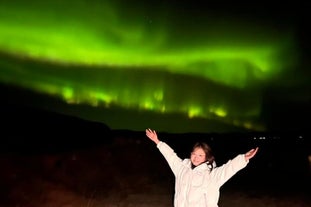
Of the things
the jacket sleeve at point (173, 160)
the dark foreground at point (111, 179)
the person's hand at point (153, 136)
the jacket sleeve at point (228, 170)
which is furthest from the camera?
the dark foreground at point (111, 179)

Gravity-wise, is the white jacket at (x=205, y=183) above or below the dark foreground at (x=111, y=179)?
above

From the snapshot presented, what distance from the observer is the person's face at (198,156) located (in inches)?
160

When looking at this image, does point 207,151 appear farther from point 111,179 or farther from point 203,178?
point 111,179

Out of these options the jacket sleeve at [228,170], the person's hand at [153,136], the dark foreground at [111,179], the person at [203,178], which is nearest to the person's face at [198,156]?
the person at [203,178]

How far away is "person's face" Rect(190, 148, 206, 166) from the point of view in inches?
160

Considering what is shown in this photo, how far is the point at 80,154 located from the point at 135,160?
4.07 metres

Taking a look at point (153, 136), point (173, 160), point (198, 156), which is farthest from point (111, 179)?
point (198, 156)

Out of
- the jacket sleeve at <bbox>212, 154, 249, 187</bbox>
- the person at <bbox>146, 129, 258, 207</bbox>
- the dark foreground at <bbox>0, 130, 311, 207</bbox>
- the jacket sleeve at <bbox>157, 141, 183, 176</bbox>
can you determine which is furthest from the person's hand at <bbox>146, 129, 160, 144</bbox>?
the dark foreground at <bbox>0, 130, 311, 207</bbox>

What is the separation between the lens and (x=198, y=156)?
161 inches

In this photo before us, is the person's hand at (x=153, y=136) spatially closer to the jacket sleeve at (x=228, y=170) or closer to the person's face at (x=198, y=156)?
the person's face at (x=198, y=156)

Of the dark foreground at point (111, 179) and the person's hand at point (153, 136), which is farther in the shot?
the dark foreground at point (111, 179)

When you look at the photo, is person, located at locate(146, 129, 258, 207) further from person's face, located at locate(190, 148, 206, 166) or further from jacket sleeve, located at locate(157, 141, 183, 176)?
jacket sleeve, located at locate(157, 141, 183, 176)

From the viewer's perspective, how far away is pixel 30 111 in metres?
34.6

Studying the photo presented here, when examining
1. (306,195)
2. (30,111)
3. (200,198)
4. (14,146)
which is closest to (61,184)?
(14,146)
